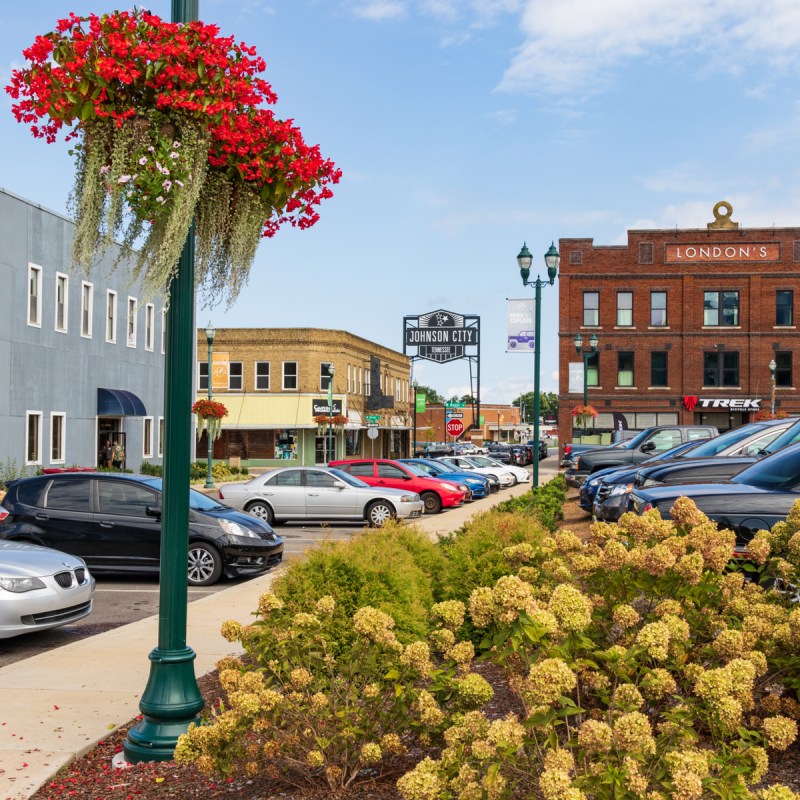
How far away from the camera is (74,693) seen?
23.4 feet

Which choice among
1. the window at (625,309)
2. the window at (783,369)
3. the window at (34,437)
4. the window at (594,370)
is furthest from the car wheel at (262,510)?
the window at (783,369)

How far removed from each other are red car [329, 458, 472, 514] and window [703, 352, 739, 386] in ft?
110

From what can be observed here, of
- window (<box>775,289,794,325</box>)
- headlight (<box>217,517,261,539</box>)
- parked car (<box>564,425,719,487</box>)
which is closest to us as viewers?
headlight (<box>217,517,261,539</box>)

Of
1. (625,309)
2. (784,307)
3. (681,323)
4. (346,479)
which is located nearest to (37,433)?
(346,479)

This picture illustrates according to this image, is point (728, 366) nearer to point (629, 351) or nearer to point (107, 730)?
point (629, 351)

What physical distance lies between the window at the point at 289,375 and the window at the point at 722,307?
2527 cm

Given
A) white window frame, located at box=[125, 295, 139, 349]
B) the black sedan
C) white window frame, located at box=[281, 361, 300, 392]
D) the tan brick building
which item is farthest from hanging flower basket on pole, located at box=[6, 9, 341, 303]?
white window frame, located at box=[281, 361, 300, 392]

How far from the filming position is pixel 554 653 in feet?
12.4

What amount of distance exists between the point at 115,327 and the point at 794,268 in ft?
132

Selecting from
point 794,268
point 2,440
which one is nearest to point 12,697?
point 2,440

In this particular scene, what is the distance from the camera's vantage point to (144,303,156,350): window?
38.0 metres

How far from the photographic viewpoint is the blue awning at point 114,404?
1330 inches

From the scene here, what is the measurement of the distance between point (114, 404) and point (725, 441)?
23902 mm

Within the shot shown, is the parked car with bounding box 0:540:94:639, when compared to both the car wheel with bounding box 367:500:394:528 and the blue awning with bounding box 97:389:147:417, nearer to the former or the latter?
the car wheel with bounding box 367:500:394:528
